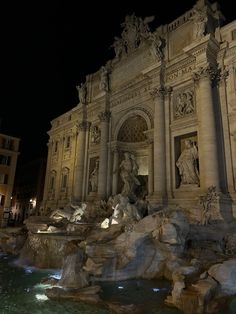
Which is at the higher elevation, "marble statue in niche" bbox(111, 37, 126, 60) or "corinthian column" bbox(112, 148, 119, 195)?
"marble statue in niche" bbox(111, 37, 126, 60)

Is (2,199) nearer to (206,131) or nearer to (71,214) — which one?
(71,214)

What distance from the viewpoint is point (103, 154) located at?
20.2 meters

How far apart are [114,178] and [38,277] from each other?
11.2 metres

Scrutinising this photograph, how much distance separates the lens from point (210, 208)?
1220cm

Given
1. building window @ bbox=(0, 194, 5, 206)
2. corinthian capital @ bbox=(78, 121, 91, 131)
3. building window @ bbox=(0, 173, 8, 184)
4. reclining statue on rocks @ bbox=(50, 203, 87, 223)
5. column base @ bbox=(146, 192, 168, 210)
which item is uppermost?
corinthian capital @ bbox=(78, 121, 91, 131)

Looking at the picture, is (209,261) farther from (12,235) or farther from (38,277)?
(12,235)

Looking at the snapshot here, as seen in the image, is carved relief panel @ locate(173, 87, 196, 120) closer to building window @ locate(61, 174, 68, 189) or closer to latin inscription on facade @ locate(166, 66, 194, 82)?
latin inscription on facade @ locate(166, 66, 194, 82)

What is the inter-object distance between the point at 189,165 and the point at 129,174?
185 inches

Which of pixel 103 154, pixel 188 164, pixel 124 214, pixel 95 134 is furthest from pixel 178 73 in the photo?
pixel 124 214

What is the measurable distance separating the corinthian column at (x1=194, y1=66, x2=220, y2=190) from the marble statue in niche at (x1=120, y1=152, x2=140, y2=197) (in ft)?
17.4

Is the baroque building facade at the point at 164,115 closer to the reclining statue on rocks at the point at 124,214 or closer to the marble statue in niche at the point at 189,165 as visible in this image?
the marble statue in niche at the point at 189,165

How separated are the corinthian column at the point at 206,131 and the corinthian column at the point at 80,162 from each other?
36.5 feet

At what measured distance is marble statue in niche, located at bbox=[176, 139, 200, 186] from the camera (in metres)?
14.6

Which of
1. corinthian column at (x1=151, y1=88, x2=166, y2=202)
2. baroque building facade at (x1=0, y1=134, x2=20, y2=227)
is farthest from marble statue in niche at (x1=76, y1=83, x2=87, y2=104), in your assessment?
baroque building facade at (x1=0, y1=134, x2=20, y2=227)
